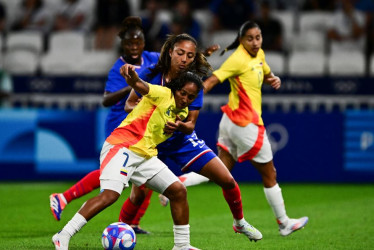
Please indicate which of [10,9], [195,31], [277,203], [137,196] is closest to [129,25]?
[137,196]

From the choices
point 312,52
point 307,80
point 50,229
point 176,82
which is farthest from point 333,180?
point 176,82

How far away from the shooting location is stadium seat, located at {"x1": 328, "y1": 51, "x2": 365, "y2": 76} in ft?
47.9

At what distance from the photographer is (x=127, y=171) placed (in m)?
6.13

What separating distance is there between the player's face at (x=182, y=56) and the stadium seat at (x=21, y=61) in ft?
30.2

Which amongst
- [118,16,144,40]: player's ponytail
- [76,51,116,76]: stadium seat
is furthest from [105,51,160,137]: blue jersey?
[76,51,116,76]: stadium seat

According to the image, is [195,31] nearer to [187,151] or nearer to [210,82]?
[210,82]

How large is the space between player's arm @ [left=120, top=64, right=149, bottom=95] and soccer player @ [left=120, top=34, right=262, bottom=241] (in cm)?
47

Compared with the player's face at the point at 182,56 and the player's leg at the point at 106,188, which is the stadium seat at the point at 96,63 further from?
the player's leg at the point at 106,188

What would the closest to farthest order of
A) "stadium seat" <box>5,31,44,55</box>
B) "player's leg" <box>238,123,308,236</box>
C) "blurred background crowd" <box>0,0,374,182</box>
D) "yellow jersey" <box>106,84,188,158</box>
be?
"yellow jersey" <box>106,84,188,158</box>
"player's leg" <box>238,123,308,236</box>
"blurred background crowd" <box>0,0,374,182</box>
"stadium seat" <box>5,31,44,55</box>

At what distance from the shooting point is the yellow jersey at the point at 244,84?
802 centimetres

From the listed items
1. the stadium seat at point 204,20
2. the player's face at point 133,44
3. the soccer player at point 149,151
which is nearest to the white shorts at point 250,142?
the player's face at point 133,44

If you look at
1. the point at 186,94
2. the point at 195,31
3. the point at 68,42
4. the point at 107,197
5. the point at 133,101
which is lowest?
the point at 68,42

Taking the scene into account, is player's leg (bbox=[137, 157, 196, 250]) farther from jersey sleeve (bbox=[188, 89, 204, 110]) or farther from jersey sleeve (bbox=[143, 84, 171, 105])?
jersey sleeve (bbox=[188, 89, 204, 110])

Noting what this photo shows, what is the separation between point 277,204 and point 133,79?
2.71 metres
